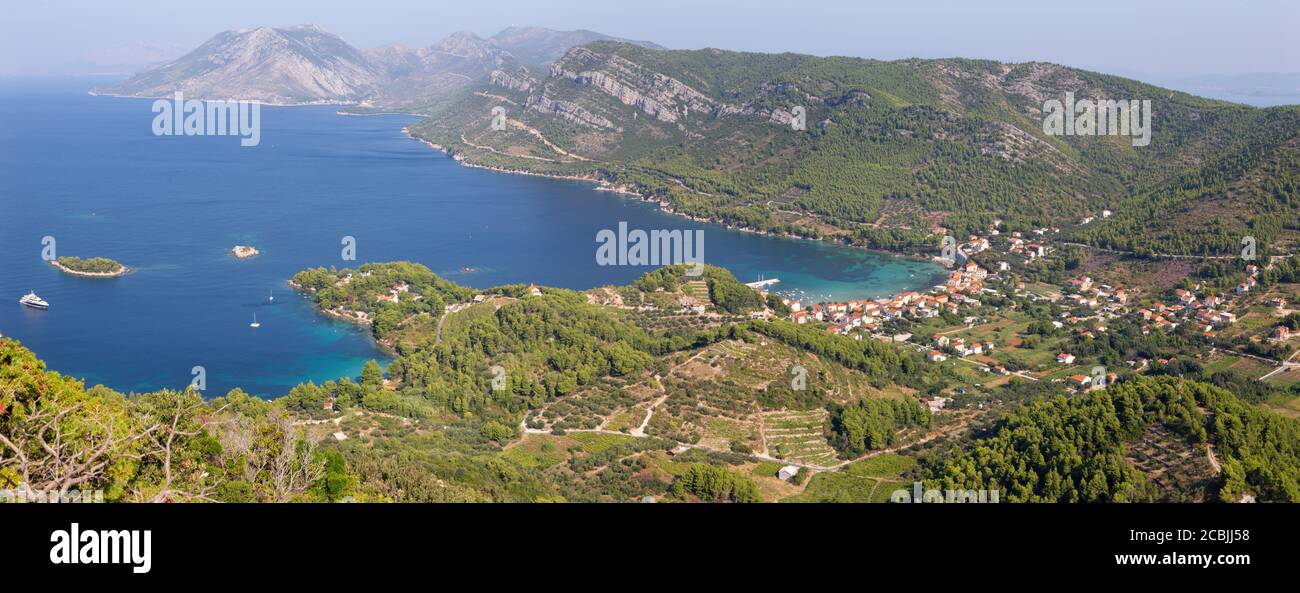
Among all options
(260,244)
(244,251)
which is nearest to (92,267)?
(244,251)

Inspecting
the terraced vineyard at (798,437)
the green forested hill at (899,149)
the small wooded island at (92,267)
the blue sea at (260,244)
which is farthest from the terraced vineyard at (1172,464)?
the small wooded island at (92,267)

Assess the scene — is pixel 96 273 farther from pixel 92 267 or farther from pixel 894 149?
pixel 894 149

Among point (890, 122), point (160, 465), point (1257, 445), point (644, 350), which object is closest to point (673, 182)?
point (890, 122)

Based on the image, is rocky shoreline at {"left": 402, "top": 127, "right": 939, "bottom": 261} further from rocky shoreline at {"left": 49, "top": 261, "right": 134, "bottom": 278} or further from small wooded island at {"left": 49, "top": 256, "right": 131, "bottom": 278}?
Result: small wooded island at {"left": 49, "top": 256, "right": 131, "bottom": 278}

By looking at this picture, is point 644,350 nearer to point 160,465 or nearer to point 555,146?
point 160,465
